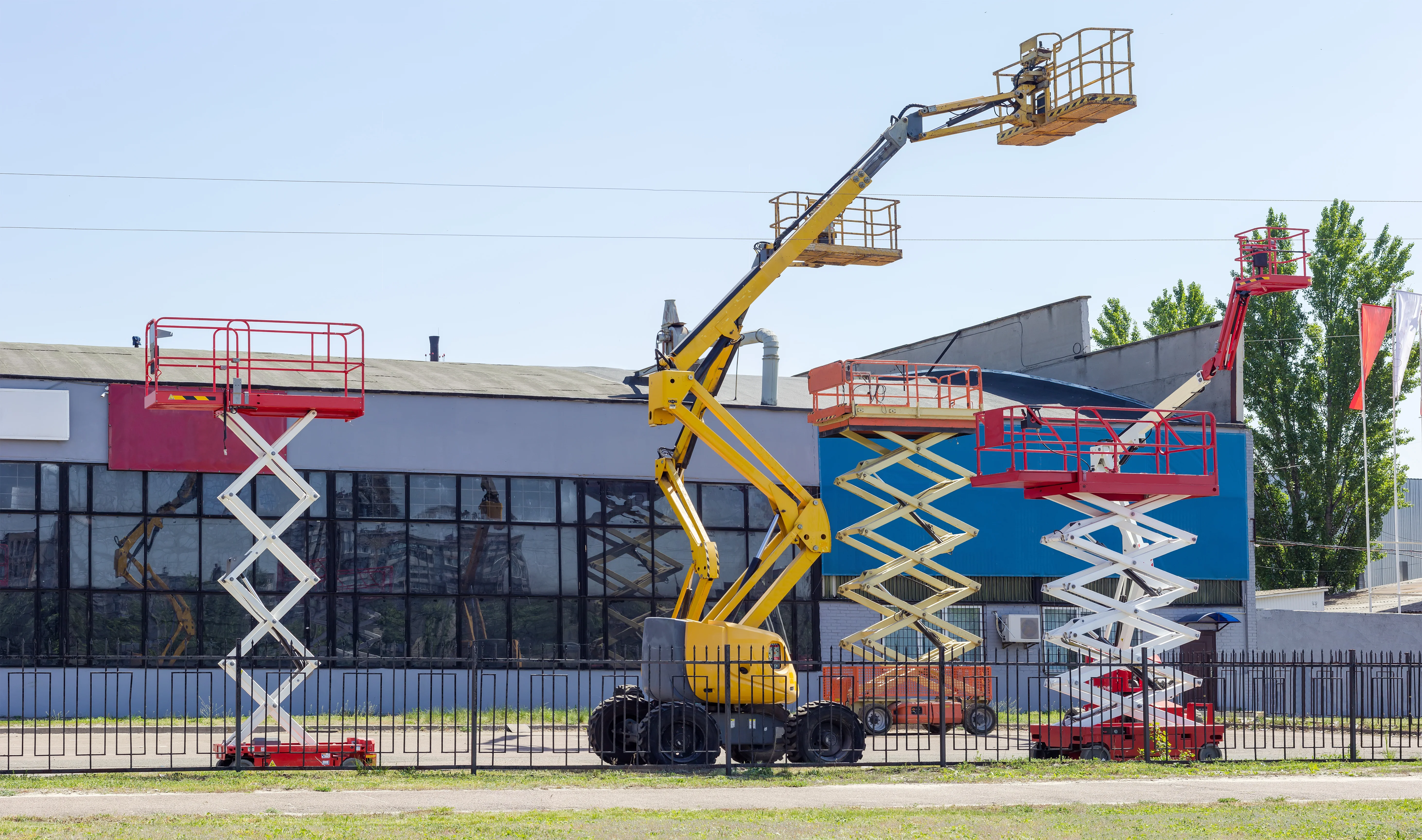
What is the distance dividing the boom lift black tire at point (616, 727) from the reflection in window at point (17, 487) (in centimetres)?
1307

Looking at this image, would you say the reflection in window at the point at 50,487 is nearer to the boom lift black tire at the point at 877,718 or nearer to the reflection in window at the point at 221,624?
the reflection in window at the point at 221,624

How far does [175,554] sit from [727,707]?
14490 mm

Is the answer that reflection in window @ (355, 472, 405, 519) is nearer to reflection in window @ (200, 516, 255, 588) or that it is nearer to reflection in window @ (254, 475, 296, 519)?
reflection in window @ (254, 475, 296, 519)

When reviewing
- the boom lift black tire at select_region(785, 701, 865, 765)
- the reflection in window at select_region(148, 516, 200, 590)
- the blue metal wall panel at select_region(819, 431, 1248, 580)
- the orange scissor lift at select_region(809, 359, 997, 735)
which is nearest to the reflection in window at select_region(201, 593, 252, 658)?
the reflection in window at select_region(148, 516, 200, 590)

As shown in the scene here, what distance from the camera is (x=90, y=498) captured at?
1114 inches

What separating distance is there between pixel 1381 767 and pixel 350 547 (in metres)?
18.8

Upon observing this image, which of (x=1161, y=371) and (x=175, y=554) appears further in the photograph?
(x=1161, y=371)

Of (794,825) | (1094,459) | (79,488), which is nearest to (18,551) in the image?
(79,488)

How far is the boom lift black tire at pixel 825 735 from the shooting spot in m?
20.7

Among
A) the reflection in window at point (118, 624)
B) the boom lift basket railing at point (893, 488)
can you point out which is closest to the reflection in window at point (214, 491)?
the reflection in window at point (118, 624)

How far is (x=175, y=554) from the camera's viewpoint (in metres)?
28.8

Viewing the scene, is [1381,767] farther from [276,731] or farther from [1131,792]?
[276,731]

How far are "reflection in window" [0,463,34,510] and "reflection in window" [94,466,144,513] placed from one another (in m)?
1.10

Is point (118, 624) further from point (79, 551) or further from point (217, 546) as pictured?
point (217, 546)
